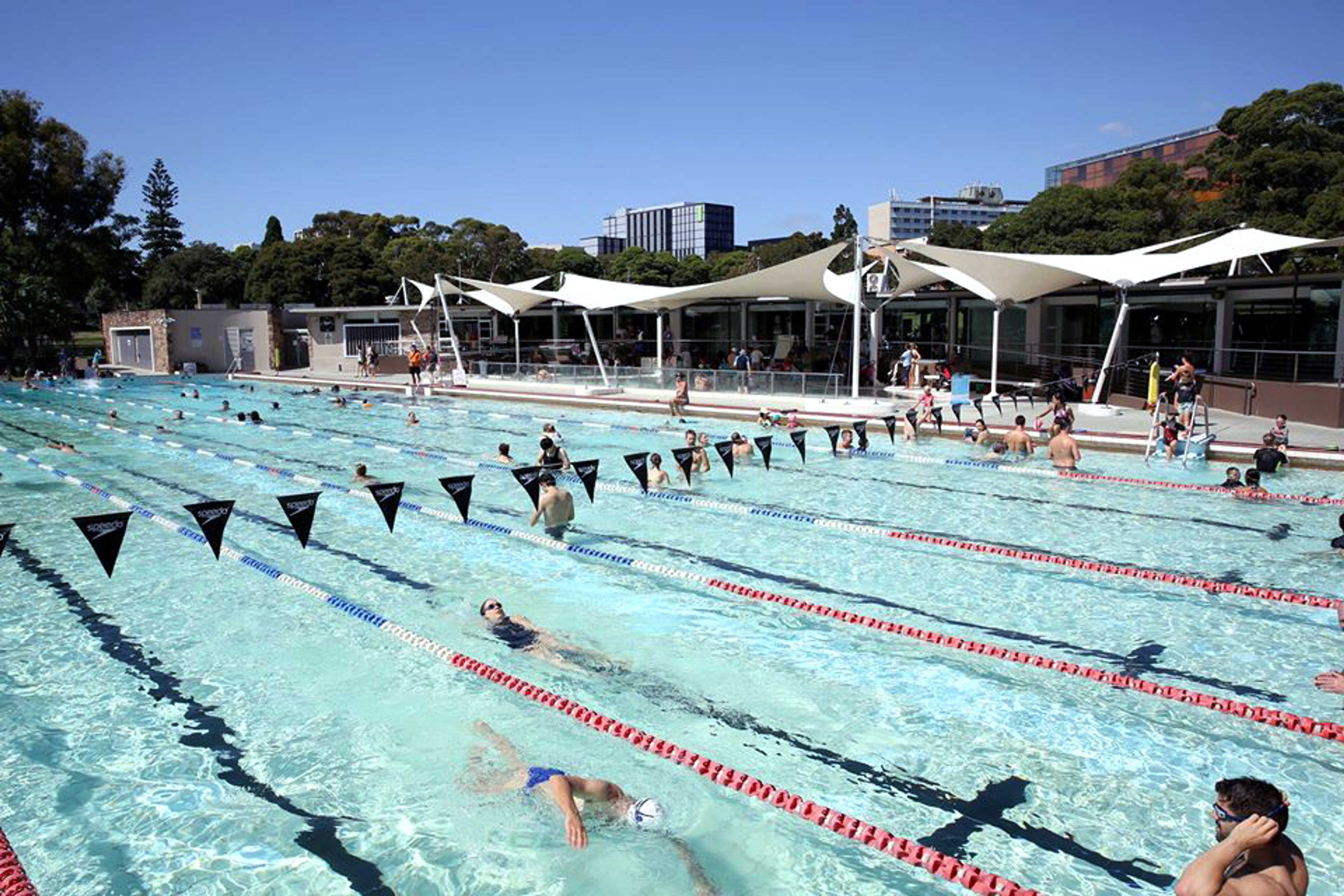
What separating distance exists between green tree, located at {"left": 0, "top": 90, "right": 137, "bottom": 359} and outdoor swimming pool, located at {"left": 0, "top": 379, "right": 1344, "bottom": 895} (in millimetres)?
31767

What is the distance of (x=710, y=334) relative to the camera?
34.9 meters

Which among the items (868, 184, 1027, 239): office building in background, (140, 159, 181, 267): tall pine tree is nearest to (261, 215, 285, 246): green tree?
(140, 159, 181, 267): tall pine tree

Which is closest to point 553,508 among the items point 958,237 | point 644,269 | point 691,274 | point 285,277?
point 285,277

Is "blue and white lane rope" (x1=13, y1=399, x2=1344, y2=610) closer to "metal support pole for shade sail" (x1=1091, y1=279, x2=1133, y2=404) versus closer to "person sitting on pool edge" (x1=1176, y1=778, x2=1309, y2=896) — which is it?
"person sitting on pool edge" (x1=1176, y1=778, x2=1309, y2=896)

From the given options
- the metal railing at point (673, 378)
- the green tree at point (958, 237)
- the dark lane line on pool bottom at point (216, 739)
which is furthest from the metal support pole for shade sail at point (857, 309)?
the green tree at point (958, 237)

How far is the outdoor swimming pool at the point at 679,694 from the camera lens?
4633 mm

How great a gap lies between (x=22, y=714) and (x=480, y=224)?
5889 centimetres

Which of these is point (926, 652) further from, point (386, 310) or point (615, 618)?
point (386, 310)

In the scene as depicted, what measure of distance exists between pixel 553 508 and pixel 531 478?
598mm

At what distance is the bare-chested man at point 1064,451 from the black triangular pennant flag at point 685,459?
5819mm

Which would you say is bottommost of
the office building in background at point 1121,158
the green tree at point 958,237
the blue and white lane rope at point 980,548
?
the blue and white lane rope at point 980,548

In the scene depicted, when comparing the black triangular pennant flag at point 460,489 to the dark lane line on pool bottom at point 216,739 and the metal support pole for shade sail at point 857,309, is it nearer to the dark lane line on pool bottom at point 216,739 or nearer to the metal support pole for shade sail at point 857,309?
the dark lane line on pool bottom at point 216,739

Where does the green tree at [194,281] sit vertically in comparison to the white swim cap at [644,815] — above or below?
above

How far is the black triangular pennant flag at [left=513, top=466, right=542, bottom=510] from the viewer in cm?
988
